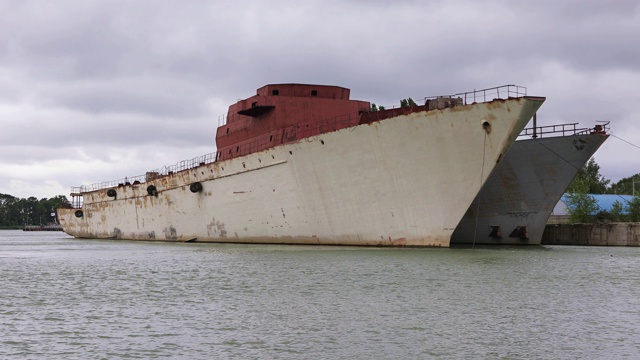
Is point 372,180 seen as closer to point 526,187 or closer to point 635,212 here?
point 526,187

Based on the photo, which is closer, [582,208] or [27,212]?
[582,208]

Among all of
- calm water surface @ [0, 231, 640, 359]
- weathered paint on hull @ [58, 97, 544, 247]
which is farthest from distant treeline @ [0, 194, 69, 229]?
calm water surface @ [0, 231, 640, 359]

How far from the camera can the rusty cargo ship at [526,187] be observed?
26484 millimetres

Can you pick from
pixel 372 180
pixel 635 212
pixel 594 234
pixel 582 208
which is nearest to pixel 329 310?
pixel 372 180

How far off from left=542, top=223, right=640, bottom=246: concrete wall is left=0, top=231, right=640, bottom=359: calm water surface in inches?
490

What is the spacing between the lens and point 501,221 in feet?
94.1

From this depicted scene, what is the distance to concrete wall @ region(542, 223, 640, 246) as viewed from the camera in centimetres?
3144

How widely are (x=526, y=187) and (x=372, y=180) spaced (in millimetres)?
7155

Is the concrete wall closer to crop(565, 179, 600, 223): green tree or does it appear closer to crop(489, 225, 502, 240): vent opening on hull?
crop(565, 179, 600, 223): green tree

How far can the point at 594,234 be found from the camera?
32719mm

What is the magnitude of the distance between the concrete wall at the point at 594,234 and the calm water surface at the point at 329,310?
12458 mm

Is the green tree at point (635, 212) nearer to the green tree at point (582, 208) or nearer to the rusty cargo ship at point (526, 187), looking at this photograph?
the green tree at point (582, 208)

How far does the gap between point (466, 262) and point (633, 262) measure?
222 inches

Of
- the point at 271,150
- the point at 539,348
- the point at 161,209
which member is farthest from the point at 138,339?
the point at 161,209
